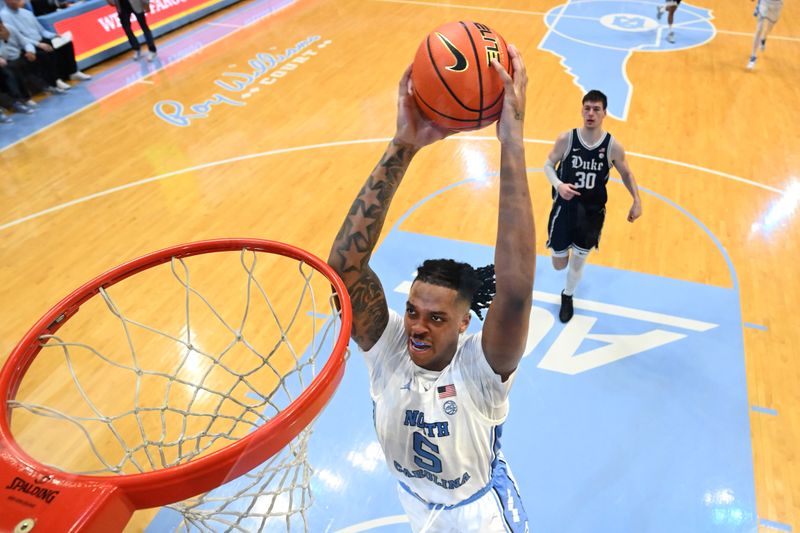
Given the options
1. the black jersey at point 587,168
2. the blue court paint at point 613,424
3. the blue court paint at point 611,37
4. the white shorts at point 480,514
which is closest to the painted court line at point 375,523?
the blue court paint at point 613,424

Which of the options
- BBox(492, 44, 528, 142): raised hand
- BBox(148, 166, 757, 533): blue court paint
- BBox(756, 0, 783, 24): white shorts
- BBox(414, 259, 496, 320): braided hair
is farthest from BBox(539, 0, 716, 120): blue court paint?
BBox(492, 44, 528, 142): raised hand

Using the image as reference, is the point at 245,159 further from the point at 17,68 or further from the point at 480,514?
the point at 480,514

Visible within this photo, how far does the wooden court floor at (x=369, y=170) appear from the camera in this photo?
5.16 meters

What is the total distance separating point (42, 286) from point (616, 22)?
11.4 meters

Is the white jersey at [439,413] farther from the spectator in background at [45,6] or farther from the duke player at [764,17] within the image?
the spectator in background at [45,6]

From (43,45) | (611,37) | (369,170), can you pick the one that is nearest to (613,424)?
(369,170)

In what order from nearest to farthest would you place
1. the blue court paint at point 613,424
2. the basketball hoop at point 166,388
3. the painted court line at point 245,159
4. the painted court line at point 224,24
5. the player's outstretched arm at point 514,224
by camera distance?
the basketball hoop at point 166,388 < the player's outstretched arm at point 514,224 < the blue court paint at point 613,424 < the painted court line at point 245,159 < the painted court line at point 224,24

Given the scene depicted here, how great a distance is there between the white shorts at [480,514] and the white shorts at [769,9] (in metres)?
9.79

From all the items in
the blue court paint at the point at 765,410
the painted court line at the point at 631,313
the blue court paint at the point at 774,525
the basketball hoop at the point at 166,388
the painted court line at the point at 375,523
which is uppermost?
the basketball hoop at the point at 166,388

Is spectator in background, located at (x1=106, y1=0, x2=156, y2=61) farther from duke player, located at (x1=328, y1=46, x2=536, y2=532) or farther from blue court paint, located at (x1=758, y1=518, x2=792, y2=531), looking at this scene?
blue court paint, located at (x1=758, y1=518, x2=792, y2=531)

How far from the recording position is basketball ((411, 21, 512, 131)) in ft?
7.07

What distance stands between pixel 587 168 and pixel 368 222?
2.75m

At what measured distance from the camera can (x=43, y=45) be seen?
347 inches

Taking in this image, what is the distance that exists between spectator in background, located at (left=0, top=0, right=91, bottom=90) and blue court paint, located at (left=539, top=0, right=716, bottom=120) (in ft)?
27.3
